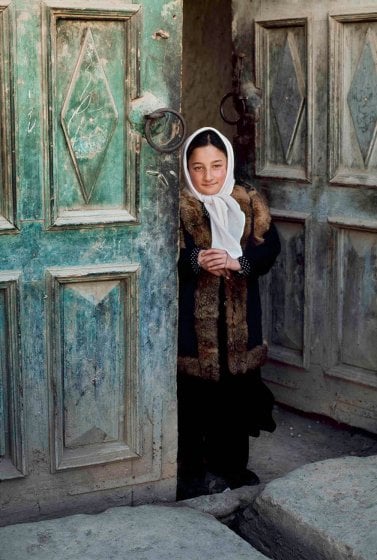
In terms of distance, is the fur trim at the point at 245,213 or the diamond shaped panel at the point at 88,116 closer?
the diamond shaped panel at the point at 88,116

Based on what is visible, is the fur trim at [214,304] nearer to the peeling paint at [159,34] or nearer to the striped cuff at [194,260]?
the striped cuff at [194,260]

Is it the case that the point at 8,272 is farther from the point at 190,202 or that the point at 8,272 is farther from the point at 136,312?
the point at 190,202

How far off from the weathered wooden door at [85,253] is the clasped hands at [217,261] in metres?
0.39

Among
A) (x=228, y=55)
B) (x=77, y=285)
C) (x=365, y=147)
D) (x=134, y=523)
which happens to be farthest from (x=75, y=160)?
(x=228, y=55)

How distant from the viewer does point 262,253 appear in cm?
442

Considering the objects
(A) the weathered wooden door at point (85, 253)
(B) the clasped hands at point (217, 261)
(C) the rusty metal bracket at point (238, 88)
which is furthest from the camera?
(C) the rusty metal bracket at point (238, 88)

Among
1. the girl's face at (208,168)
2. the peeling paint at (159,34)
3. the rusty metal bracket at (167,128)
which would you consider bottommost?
the girl's face at (208,168)

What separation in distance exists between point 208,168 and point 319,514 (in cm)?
152

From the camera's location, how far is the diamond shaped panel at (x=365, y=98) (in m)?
4.58

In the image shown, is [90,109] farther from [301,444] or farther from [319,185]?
[301,444]

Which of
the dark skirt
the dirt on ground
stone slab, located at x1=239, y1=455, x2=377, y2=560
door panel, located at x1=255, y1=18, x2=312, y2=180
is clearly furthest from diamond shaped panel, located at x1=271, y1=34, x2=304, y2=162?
stone slab, located at x1=239, y1=455, x2=377, y2=560

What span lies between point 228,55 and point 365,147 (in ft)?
6.09

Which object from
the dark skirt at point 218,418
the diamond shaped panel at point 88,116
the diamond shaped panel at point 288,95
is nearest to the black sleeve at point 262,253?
the dark skirt at point 218,418

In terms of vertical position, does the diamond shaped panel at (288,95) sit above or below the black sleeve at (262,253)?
above
